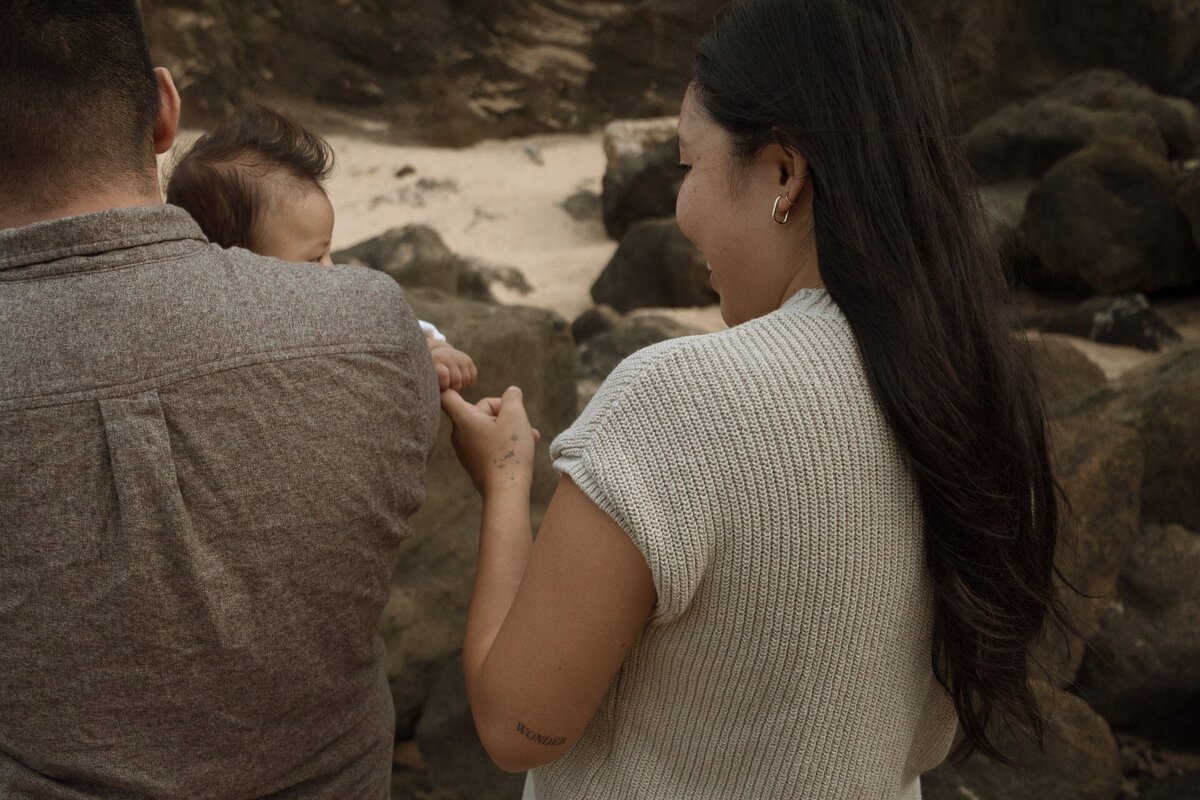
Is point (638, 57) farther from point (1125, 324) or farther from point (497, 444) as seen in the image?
point (497, 444)

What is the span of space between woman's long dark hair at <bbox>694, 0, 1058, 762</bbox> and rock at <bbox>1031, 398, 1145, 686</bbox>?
149 cm

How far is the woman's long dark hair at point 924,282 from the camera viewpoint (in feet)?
3.68

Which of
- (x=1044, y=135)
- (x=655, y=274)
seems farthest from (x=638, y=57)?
(x=655, y=274)

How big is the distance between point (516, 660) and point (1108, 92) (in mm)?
8346

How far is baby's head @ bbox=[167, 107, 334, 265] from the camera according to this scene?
6.64 feet

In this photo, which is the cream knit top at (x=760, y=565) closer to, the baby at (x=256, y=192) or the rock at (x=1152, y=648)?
the baby at (x=256, y=192)

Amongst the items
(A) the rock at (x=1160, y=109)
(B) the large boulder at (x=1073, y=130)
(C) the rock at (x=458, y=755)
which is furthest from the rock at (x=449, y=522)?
(A) the rock at (x=1160, y=109)

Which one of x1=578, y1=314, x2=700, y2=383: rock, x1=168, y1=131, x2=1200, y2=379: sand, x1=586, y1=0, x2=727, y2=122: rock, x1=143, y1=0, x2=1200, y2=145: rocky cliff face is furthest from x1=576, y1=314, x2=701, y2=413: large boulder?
x1=586, y1=0, x2=727, y2=122: rock

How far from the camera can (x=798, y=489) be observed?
→ 1075 mm

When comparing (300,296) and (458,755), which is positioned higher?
(300,296)

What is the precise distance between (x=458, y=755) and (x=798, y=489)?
6.66ft

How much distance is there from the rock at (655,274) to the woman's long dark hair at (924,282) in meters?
5.34

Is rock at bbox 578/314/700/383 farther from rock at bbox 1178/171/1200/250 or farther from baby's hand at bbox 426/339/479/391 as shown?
rock at bbox 1178/171/1200/250

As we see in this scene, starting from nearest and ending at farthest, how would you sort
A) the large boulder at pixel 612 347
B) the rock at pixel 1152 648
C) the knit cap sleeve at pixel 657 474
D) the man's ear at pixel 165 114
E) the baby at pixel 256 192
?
1. the knit cap sleeve at pixel 657 474
2. the man's ear at pixel 165 114
3. the baby at pixel 256 192
4. the rock at pixel 1152 648
5. the large boulder at pixel 612 347
